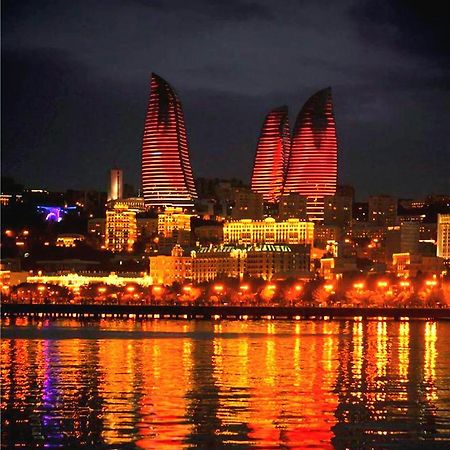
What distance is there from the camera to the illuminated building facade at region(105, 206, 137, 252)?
108312 mm

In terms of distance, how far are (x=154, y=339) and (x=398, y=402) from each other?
20.5 m

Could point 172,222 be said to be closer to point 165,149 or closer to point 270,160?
point 165,149

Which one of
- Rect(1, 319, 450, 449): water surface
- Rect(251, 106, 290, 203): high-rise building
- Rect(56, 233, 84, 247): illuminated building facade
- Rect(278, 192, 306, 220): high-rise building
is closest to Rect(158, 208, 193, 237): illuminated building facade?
Rect(56, 233, 84, 247): illuminated building facade

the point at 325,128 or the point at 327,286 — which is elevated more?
the point at 325,128

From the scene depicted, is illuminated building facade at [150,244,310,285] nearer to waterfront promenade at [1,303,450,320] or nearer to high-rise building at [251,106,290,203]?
waterfront promenade at [1,303,450,320]

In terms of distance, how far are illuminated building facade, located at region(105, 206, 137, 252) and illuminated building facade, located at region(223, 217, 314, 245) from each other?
7095 millimetres

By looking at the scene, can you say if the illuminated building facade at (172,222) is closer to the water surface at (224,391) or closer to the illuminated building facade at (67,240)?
the illuminated building facade at (67,240)

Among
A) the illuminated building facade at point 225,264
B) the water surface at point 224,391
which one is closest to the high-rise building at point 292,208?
the illuminated building facade at point 225,264

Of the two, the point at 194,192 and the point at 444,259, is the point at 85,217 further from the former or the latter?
the point at 444,259

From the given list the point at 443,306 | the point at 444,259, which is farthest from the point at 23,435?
the point at 444,259

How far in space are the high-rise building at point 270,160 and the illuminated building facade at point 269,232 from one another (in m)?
16.2

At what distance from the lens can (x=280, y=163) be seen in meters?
126

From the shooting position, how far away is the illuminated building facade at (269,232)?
108 meters

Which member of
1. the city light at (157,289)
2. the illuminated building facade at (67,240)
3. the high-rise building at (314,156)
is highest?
the high-rise building at (314,156)
